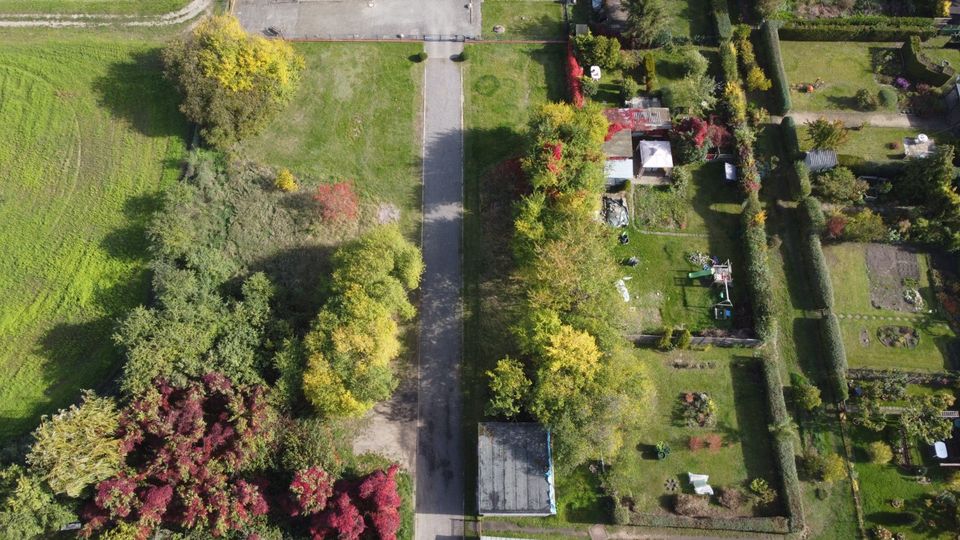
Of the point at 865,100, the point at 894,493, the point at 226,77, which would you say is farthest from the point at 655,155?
the point at 226,77

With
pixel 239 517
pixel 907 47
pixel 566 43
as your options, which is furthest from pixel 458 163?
pixel 907 47

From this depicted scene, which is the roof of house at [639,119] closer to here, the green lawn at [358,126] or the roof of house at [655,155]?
the roof of house at [655,155]

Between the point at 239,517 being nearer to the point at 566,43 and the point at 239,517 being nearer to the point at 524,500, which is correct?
the point at 524,500

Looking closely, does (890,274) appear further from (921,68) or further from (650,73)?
(650,73)

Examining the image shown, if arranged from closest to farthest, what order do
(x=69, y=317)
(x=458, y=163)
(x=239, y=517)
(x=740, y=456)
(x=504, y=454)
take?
1. (x=239, y=517)
2. (x=504, y=454)
3. (x=740, y=456)
4. (x=69, y=317)
5. (x=458, y=163)

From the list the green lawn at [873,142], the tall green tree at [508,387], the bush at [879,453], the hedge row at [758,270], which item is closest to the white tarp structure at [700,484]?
the hedge row at [758,270]

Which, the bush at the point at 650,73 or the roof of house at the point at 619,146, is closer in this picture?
the roof of house at the point at 619,146

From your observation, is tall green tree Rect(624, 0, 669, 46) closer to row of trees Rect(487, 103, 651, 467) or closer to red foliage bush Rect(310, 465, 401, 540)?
row of trees Rect(487, 103, 651, 467)
